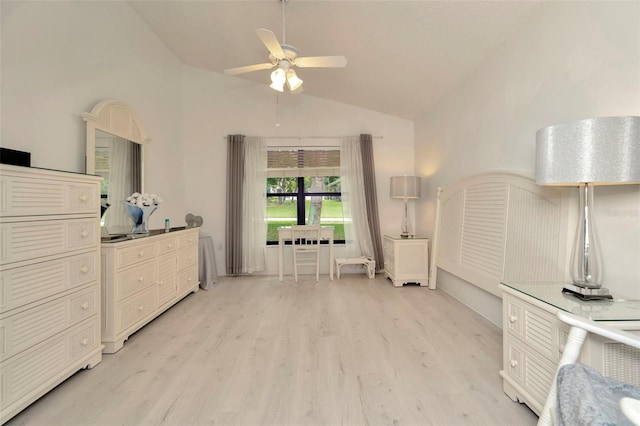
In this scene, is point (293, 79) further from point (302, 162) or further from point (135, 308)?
point (135, 308)

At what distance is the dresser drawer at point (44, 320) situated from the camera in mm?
1397

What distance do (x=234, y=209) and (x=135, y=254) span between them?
207cm

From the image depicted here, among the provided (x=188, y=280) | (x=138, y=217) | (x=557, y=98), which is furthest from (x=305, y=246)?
(x=557, y=98)

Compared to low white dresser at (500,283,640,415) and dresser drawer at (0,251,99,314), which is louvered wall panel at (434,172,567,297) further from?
dresser drawer at (0,251,99,314)

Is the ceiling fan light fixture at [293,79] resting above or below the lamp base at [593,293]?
above

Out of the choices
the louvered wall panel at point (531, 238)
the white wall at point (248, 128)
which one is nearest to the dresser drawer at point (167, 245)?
the white wall at point (248, 128)

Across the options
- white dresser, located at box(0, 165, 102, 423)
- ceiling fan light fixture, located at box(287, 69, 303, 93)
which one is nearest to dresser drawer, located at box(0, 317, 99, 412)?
white dresser, located at box(0, 165, 102, 423)

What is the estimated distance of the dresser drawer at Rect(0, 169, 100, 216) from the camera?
4.61ft

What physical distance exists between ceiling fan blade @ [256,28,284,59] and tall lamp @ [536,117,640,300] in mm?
1844

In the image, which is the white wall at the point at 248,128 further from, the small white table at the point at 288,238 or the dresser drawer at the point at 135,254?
the dresser drawer at the point at 135,254

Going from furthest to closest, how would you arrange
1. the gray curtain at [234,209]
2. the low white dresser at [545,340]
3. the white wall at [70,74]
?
the gray curtain at [234,209], the white wall at [70,74], the low white dresser at [545,340]

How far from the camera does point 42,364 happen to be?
5.09 ft

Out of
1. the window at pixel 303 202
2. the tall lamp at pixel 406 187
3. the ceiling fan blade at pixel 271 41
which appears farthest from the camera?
the window at pixel 303 202

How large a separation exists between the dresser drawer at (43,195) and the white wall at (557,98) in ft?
10.5
